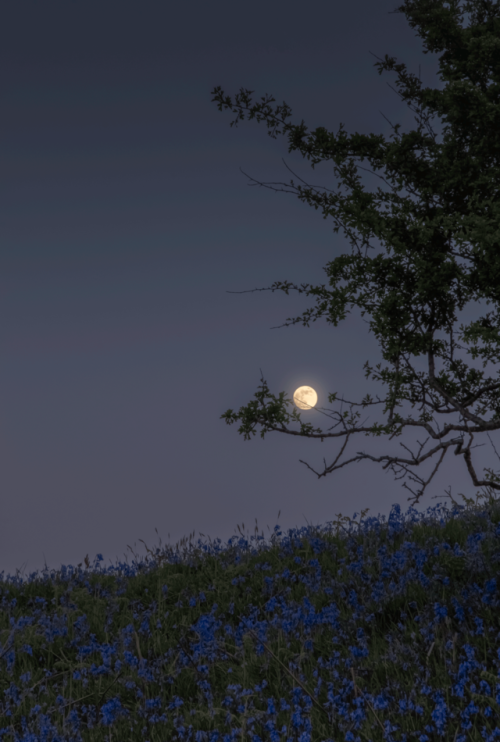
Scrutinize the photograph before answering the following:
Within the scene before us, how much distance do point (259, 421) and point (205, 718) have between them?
3.44m

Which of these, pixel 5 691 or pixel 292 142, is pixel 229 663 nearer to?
pixel 5 691

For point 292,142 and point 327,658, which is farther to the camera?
point 292,142

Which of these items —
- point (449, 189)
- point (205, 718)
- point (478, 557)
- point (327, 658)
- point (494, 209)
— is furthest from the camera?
point (449, 189)

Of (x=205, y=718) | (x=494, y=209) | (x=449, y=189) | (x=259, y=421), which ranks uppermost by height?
(x=449, y=189)

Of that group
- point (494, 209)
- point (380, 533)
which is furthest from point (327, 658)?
point (494, 209)

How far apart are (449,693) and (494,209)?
4563 mm

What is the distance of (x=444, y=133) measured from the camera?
7.70 m

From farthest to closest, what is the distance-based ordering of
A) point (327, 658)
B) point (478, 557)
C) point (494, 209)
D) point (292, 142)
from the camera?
1. point (292, 142)
2. point (494, 209)
3. point (478, 557)
4. point (327, 658)

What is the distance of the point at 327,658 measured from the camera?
4.64 meters

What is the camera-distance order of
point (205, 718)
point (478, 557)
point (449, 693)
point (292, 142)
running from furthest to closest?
point (292, 142), point (478, 557), point (205, 718), point (449, 693)

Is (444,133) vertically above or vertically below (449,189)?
above

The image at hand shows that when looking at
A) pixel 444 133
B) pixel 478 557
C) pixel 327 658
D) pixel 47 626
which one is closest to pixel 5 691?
pixel 47 626

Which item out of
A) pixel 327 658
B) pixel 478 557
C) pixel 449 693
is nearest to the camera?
pixel 449 693

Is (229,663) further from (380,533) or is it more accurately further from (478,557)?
(380,533)
